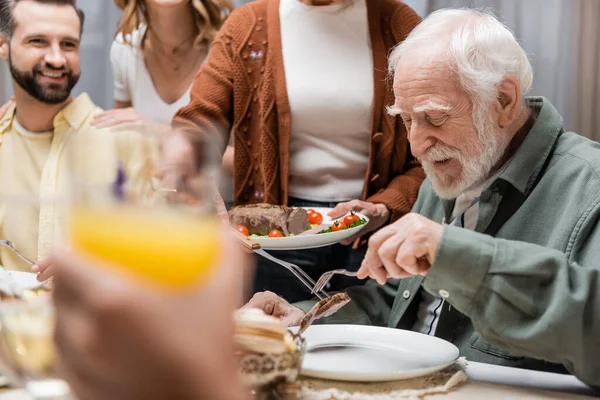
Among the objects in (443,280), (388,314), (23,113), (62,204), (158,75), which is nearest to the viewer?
(62,204)

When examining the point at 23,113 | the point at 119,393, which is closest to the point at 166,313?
the point at 119,393

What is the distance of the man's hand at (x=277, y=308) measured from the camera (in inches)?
55.3

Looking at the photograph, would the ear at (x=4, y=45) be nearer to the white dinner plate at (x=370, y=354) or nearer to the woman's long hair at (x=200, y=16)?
the woman's long hair at (x=200, y=16)

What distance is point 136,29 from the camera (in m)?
2.73

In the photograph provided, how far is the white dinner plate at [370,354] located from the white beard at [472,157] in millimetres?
478

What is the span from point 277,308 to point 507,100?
67 cm

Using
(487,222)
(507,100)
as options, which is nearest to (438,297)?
(487,222)

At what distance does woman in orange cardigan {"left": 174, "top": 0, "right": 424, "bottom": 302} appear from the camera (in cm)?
214

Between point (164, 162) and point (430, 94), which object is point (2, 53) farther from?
point (164, 162)

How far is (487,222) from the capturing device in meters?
1.51

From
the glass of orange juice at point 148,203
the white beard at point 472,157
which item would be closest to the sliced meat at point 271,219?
the white beard at point 472,157

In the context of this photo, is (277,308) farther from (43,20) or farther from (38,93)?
(43,20)

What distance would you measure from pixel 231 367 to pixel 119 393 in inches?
2.1

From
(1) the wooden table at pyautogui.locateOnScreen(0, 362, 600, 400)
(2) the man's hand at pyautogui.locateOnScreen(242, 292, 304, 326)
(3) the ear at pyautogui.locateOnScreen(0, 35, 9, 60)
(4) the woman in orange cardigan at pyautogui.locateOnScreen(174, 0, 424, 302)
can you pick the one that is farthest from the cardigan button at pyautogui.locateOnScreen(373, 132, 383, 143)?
(3) the ear at pyautogui.locateOnScreen(0, 35, 9, 60)
